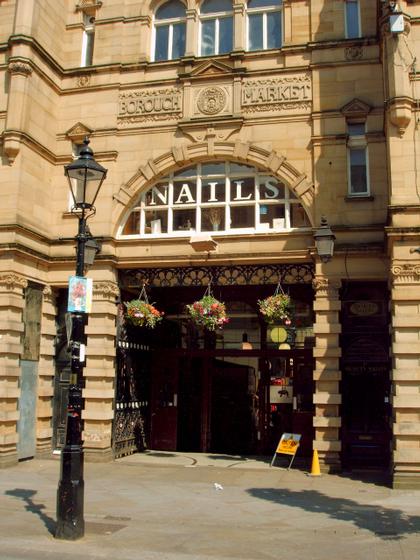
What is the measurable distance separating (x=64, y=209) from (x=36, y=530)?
10.2 m

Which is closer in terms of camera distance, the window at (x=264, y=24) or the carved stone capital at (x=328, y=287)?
the carved stone capital at (x=328, y=287)

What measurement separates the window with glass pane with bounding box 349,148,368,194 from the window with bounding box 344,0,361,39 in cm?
329

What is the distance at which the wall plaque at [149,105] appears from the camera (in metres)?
17.1

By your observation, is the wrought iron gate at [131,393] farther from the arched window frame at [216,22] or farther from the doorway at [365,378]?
the arched window frame at [216,22]

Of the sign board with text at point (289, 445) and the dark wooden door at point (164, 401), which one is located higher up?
the dark wooden door at point (164, 401)

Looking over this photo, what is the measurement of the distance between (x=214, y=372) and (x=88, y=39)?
1082 cm

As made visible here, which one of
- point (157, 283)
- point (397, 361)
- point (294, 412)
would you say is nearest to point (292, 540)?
point (397, 361)

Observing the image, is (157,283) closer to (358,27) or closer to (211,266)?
(211,266)

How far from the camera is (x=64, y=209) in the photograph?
1730cm

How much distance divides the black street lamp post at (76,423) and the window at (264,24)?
30.8 ft

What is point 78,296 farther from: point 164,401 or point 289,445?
point 164,401

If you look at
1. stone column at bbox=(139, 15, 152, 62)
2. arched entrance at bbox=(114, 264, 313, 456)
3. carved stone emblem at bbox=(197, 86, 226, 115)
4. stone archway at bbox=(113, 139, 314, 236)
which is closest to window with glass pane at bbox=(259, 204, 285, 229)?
stone archway at bbox=(113, 139, 314, 236)

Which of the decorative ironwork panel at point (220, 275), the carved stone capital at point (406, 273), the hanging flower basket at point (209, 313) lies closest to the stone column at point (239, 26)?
the decorative ironwork panel at point (220, 275)

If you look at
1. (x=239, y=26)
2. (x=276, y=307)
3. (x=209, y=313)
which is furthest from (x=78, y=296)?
(x=239, y=26)
